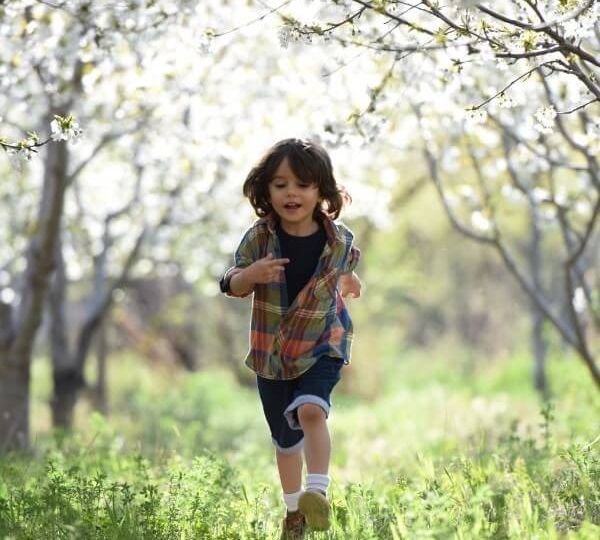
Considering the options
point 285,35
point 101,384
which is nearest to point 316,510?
point 285,35

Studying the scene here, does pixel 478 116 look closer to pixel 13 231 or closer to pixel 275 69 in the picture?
pixel 275 69

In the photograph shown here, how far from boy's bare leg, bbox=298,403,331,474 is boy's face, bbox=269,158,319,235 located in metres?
0.70

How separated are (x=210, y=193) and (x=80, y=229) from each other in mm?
2016

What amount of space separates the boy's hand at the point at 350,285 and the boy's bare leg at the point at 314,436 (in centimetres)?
Result: 58

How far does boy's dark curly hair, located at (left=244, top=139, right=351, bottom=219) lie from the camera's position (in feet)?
12.7

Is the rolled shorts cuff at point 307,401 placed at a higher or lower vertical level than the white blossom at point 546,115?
lower

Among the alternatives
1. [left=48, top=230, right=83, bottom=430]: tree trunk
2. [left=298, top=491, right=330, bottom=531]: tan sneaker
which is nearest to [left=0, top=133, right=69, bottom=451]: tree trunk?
[left=48, top=230, right=83, bottom=430]: tree trunk

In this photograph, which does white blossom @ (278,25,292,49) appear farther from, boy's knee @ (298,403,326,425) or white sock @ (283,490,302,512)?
white sock @ (283,490,302,512)

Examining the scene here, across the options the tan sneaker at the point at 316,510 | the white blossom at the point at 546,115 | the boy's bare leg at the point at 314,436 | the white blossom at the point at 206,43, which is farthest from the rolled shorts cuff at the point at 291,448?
the white blossom at the point at 206,43

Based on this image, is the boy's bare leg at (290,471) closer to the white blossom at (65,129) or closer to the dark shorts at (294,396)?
the dark shorts at (294,396)

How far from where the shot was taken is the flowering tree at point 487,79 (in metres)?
3.55

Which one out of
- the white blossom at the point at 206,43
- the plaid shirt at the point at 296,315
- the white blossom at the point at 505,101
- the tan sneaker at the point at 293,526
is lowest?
the tan sneaker at the point at 293,526

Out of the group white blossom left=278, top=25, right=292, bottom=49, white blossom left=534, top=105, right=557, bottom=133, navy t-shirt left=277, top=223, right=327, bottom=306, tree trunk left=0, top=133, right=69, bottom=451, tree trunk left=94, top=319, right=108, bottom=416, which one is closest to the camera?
white blossom left=534, top=105, right=557, bottom=133

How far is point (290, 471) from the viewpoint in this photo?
3947mm
